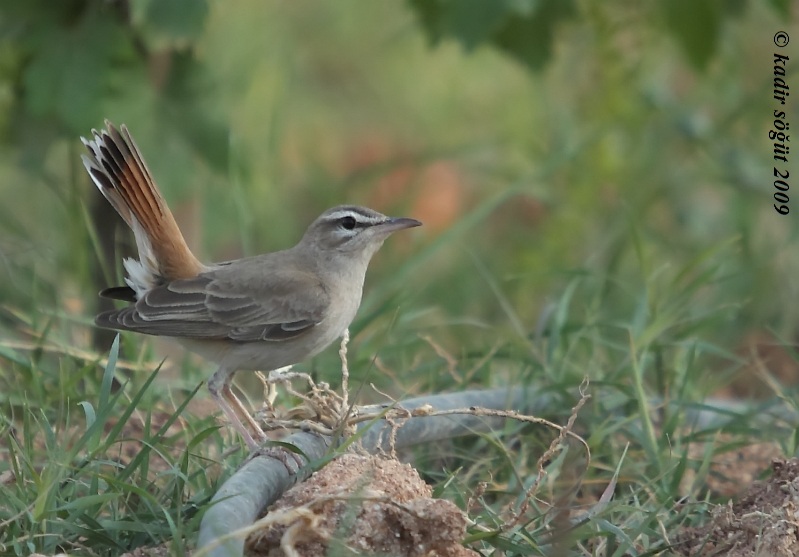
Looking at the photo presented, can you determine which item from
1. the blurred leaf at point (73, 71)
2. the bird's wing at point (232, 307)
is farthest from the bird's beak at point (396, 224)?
the blurred leaf at point (73, 71)

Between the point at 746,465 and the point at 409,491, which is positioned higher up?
the point at 409,491

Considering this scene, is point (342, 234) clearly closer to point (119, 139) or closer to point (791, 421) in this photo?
point (119, 139)

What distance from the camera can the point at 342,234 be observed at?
5.39 meters

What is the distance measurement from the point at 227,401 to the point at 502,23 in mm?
2314

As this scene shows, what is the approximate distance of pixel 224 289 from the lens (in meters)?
5.14

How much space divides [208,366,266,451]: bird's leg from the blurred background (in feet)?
1.63

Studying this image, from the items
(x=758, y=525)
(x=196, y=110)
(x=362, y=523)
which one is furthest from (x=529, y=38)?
(x=362, y=523)

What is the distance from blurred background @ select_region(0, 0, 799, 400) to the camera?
19.0ft

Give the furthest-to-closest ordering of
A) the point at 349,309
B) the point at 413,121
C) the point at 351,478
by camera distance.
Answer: the point at 413,121 → the point at 349,309 → the point at 351,478

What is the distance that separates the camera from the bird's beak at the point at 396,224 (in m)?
5.18

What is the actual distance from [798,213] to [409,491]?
5.38m

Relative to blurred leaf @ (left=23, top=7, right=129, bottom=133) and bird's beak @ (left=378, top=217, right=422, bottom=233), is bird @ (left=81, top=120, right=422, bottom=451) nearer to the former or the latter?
→ bird's beak @ (left=378, top=217, right=422, bottom=233)

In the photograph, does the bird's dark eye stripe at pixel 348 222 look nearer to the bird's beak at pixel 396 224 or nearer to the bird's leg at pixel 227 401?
the bird's beak at pixel 396 224

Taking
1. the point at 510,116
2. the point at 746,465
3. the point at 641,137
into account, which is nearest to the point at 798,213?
the point at 641,137
